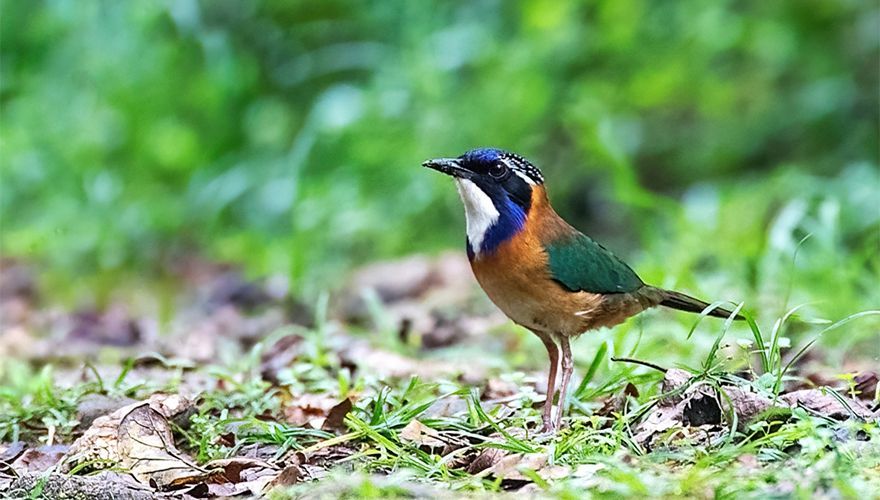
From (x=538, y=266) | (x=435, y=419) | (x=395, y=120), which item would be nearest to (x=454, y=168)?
(x=538, y=266)

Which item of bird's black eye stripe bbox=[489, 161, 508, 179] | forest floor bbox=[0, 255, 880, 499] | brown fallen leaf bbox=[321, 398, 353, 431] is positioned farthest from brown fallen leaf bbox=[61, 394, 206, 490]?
bird's black eye stripe bbox=[489, 161, 508, 179]

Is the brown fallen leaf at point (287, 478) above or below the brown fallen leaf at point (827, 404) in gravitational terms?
below

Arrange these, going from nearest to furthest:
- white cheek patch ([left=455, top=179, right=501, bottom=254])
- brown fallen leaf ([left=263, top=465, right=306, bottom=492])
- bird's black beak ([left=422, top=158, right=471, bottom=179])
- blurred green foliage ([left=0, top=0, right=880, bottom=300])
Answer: brown fallen leaf ([left=263, top=465, right=306, bottom=492]), white cheek patch ([left=455, top=179, right=501, bottom=254]), bird's black beak ([left=422, top=158, right=471, bottom=179]), blurred green foliage ([left=0, top=0, right=880, bottom=300])

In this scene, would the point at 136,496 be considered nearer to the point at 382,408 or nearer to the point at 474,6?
the point at 382,408

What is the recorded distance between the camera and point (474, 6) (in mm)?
10961

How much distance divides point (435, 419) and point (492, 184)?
0.93 meters

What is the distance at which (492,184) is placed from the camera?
14.7 ft

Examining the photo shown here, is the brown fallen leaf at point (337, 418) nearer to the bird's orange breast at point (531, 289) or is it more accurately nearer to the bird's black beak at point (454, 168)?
the bird's orange breast at point (531, 289)

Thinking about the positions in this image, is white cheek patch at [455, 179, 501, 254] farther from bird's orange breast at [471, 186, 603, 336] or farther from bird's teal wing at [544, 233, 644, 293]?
bird's teal wing at [544, 233, 644, 293]

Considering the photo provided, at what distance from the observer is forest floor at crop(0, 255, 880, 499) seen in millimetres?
3295

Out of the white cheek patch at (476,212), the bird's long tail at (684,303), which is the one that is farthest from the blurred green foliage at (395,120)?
the white cheek patch at (476,212)

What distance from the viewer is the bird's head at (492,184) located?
442 cm

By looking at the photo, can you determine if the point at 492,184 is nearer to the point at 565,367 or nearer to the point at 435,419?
the point at 565,367

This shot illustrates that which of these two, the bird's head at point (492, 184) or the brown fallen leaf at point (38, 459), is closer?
the brown fallen leaf at point (38, 459)
